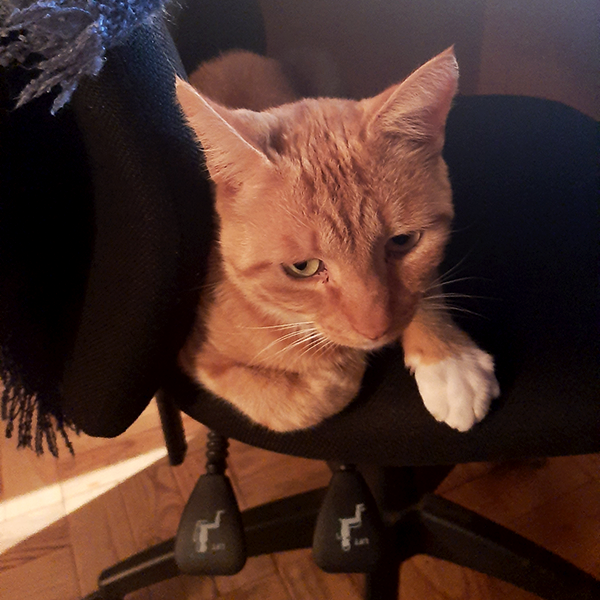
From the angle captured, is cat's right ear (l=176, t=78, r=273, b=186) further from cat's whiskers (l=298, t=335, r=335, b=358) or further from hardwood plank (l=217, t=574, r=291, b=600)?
hardwood plank (l=217, t=574, r=291, b=600)

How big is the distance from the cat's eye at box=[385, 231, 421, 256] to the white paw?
0.50 ft

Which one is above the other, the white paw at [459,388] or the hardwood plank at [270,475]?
the white paw at [459,388]

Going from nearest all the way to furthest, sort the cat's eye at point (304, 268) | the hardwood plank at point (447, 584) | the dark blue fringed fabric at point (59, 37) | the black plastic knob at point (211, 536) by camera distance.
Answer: the dark blue fringed fabric at point (59, 37) < the cat's eye at point (304, 268) < the black plastic knob at point (211, 536) < the hardwood plank at point (447, 584)

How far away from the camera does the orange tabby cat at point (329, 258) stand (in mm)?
580

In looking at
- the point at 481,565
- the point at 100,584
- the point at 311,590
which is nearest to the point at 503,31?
the point at 481,565

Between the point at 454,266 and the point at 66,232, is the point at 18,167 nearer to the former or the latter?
the point at 66,232

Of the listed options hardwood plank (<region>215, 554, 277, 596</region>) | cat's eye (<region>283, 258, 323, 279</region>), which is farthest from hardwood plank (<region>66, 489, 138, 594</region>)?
cat's eye (<region>283, 258, 323, 279</region>)

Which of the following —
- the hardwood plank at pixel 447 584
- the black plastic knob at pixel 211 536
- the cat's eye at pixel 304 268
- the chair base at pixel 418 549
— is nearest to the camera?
the cat's eye at pixel 304 268

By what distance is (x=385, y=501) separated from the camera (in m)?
0.96

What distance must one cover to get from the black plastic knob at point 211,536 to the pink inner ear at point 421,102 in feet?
2.14

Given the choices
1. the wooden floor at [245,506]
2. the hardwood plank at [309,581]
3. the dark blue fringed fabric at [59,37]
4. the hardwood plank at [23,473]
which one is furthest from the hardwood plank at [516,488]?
the dark blue fringed fabric at [59,37]

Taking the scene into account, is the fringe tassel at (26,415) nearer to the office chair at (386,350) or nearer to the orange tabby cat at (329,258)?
the office chair at (386,350)

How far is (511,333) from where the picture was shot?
0.64 meters

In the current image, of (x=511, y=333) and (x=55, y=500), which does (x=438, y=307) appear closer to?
(x=511, y=333)
